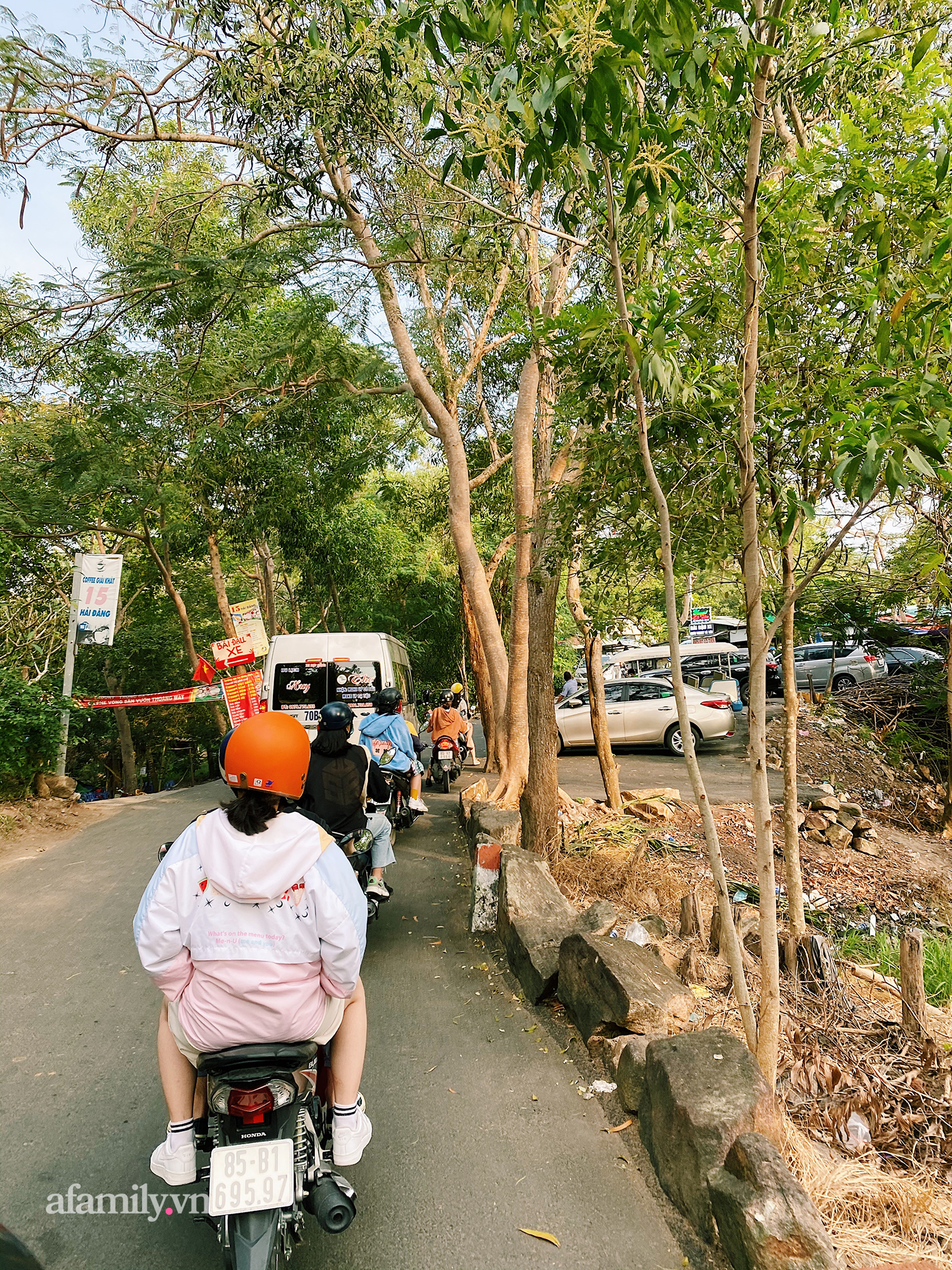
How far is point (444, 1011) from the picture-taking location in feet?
16.3

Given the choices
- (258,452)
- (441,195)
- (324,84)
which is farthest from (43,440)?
(324,84)

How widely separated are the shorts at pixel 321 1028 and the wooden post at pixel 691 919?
400cm

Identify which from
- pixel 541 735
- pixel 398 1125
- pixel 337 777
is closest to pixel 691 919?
pixel 541 735

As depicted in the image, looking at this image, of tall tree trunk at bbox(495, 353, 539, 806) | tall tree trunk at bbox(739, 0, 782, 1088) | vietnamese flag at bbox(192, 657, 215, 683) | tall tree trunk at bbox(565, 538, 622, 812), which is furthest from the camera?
vietnamese flag at bbox(192, 657, 215, 683)

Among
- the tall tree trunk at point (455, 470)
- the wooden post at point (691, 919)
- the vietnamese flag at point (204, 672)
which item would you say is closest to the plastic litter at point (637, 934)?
the wooden post at point (691, 919)

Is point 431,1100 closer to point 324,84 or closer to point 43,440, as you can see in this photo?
point 324,84

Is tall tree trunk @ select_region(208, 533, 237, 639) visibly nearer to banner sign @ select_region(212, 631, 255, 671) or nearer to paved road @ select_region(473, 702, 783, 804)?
banner sign @ select_region(212, 631, 255, 671)

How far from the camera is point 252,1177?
2289mm

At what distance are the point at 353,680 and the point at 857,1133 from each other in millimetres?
8811

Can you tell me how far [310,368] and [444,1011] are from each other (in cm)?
919

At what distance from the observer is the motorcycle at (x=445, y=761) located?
43.4 ft

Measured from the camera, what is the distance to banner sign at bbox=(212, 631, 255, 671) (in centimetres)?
1631

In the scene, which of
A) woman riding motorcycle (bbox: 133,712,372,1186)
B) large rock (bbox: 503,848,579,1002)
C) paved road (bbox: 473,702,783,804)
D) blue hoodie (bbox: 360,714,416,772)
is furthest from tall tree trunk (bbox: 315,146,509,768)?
woman riding motorcycle (bbox: 133,712,372,1186)

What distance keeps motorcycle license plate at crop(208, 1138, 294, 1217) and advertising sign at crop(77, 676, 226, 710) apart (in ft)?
38.1
